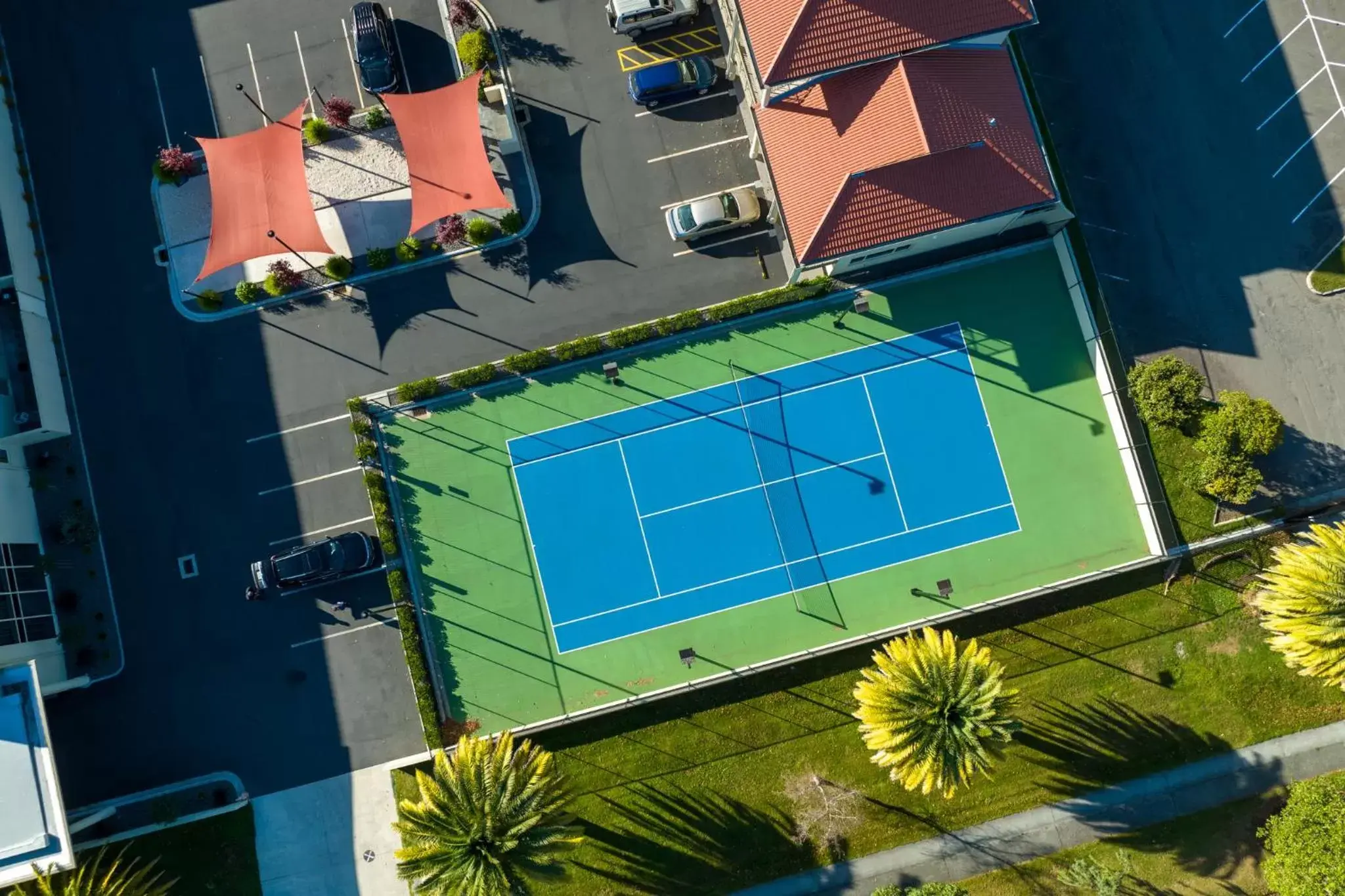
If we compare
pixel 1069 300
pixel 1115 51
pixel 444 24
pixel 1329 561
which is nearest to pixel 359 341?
pixel 444 24

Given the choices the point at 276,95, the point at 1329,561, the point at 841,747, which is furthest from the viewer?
the point at 276,95

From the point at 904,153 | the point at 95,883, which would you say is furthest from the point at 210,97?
the point at 95,883

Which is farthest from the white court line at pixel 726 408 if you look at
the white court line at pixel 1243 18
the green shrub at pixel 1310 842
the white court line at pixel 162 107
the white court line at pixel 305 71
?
the green shrub at pixel 1310 842

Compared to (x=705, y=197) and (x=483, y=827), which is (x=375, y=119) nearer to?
(x=705, y=197)

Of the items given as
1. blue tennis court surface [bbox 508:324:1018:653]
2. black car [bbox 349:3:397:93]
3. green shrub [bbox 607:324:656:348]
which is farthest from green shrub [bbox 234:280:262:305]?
green shrub [bbox 607:324:656:348]

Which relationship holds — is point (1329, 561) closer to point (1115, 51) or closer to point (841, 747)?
point (841, 747)

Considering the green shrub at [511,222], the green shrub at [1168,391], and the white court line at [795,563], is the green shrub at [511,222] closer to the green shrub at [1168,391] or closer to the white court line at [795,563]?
the white court line at [795,563]
